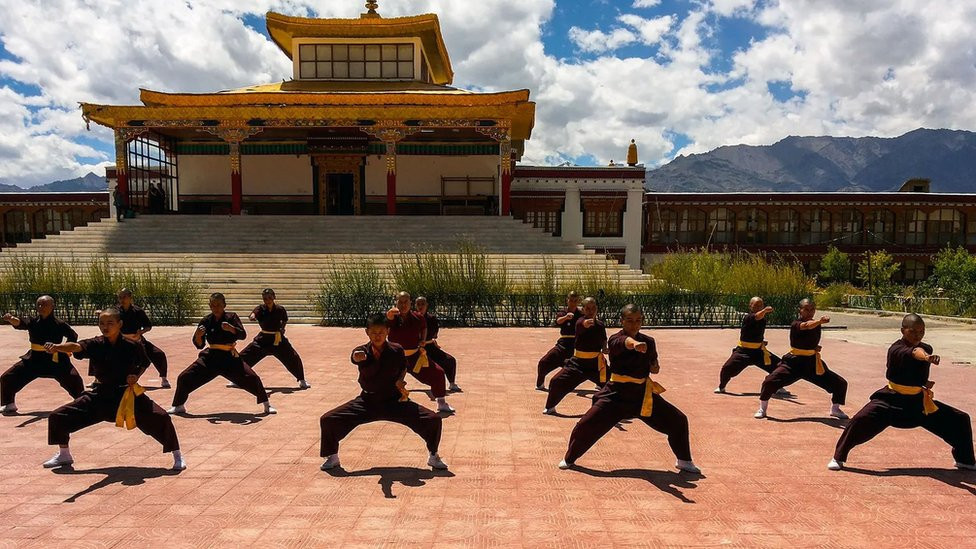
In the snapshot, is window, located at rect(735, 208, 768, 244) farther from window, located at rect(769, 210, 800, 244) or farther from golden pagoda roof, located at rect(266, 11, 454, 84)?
golden pagoda roof, located at rect(266, 11, 454, 84)

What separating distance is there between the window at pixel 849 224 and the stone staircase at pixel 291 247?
67.6 feet

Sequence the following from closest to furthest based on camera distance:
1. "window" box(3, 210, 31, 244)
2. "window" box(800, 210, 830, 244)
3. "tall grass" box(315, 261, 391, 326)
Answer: "tall grass" box(315, 261, 391, 326)
"window" box(800, 210, 830, 244)
"window" box(3, 210, 31, 244)

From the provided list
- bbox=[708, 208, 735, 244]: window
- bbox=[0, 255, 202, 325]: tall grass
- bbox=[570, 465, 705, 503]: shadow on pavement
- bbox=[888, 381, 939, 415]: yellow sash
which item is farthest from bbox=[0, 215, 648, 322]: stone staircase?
bbox=[708, 208, 735, 244]: window

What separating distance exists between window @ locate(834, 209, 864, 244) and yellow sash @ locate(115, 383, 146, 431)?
36233 mm

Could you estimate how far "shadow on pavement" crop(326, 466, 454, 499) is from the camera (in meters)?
4.43

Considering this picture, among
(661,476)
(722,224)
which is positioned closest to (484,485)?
(661,476)

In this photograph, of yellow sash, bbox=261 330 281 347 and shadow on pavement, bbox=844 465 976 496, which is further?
yellow sash, bbox=261 330 281 347

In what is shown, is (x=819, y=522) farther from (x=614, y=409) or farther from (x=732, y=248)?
(x=732, y=248)

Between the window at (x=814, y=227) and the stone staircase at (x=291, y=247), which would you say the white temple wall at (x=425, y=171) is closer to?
the stone staircase at (x=291, y=247)

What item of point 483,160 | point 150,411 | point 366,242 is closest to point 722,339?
point 150,411

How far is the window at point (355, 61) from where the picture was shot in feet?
92.5

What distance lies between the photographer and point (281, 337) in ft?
23.8

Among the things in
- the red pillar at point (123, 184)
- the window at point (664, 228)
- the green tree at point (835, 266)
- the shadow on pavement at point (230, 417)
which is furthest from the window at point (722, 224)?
the shadow on pavement at point (230, 417)

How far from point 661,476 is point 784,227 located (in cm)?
3269
